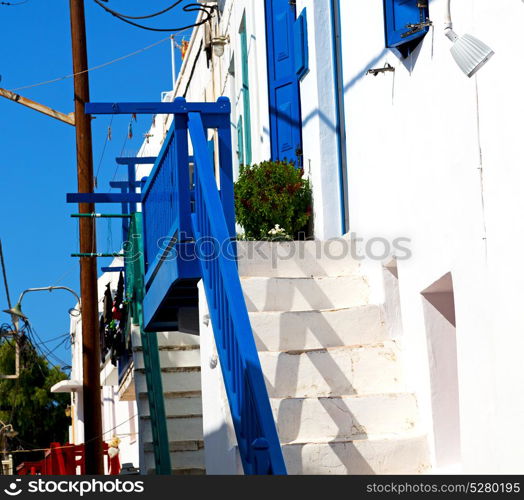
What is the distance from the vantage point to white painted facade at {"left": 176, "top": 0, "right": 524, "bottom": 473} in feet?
20.5

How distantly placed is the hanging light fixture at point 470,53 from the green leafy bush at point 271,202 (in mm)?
3910

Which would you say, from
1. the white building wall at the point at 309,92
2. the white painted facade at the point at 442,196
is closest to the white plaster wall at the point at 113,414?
the white building wall at the point at 309,92

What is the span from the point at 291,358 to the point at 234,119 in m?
7.65

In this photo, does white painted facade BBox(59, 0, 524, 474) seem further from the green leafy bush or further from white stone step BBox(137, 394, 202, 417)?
white stone step BBox(137, 394, 202, 417)

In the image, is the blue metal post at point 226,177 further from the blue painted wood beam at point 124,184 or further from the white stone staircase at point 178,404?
the blue painted wood beam at point 124,184

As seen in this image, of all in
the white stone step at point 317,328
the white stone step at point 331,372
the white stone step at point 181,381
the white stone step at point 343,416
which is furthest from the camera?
the white stone step at point 181,381

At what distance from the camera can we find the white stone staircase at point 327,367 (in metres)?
7.22

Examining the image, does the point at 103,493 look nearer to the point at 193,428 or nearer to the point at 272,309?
the point at 272,309

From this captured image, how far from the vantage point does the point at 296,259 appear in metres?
9.12

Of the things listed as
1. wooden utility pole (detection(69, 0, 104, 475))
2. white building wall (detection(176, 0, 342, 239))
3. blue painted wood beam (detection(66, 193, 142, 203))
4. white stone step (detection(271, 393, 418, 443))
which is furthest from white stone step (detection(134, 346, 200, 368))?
white stone step (detection(271, 393, 418, 443))

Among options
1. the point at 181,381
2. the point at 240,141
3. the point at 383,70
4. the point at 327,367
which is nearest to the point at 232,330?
the point at 327,367

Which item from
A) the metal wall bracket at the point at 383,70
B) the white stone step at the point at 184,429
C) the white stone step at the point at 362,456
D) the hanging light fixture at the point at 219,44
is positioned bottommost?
the white stone step at the point at 184,429

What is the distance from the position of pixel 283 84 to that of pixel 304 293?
143 inches

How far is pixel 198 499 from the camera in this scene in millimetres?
5340
